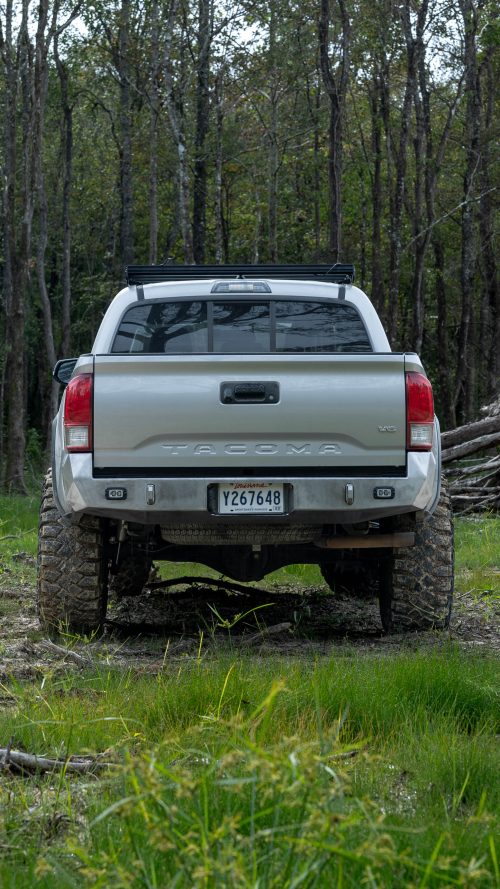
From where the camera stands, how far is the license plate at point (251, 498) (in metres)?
6.67

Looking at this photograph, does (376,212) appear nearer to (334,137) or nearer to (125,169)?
(334,137)

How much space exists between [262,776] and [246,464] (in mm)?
4134

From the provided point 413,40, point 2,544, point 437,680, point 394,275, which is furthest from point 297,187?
point 437,680

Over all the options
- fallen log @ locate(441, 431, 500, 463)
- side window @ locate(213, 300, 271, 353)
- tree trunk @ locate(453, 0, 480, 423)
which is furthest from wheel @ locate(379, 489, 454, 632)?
tree trunk @ locate(453, 0, 480, 423)

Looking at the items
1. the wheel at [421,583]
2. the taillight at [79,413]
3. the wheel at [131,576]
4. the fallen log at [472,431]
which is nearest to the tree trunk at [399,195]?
the fallen log at [472,431]

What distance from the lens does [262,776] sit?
2.50 m

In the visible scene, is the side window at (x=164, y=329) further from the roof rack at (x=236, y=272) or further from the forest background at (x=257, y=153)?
the forest background at (x=257, y=153)

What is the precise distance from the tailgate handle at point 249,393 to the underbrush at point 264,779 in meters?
1.32

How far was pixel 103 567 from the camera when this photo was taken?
718cm

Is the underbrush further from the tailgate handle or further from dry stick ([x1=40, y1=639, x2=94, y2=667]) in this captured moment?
the tailgate handle

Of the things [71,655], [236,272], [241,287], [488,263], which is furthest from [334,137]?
[71,655]

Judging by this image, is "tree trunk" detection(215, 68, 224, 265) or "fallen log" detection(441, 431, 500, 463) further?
"tree trunk" detection(215, 68, 224, 265)

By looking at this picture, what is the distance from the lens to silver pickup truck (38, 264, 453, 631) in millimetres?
6488

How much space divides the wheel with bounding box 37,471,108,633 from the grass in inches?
34.7
